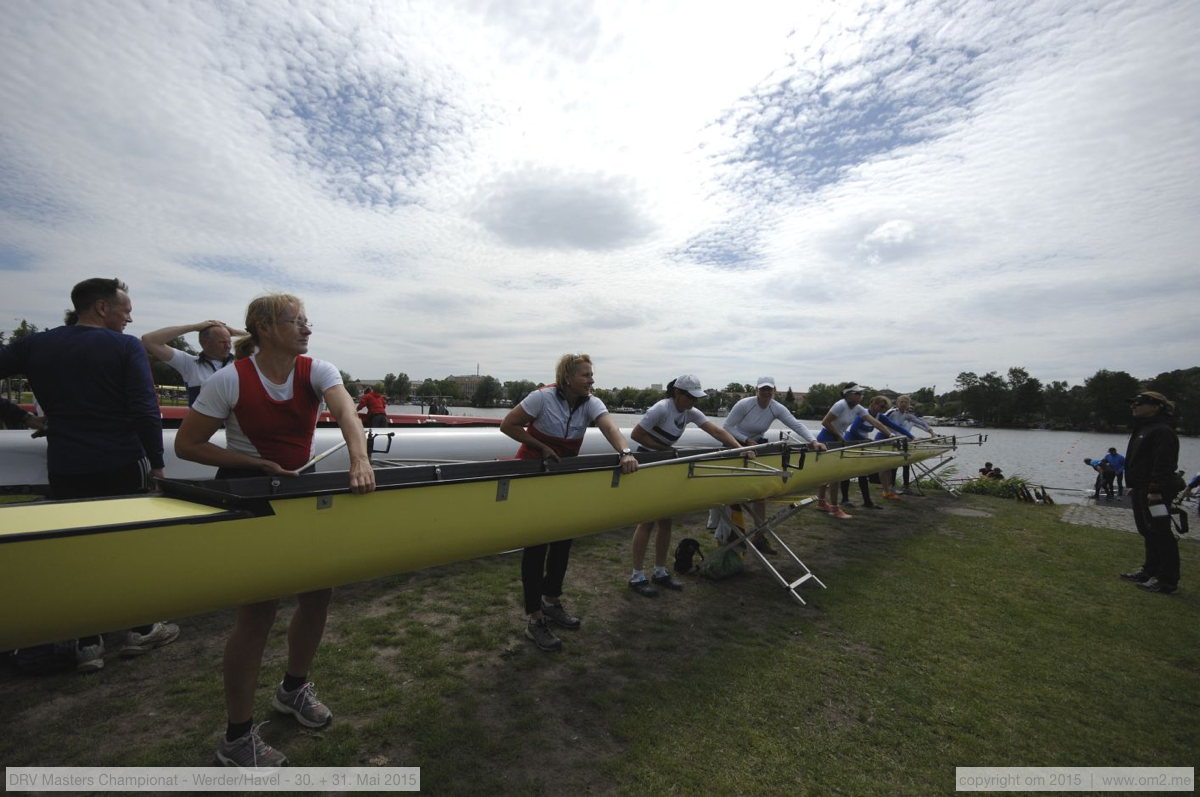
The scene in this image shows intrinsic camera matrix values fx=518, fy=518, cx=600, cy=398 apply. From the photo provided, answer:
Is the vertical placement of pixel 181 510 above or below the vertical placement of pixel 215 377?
below

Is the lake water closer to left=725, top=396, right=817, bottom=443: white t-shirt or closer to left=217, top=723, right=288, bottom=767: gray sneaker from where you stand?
left=725, top=396, right=817, bottom=443: white t-shirt

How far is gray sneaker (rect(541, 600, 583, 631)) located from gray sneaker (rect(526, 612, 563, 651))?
222 millimetres

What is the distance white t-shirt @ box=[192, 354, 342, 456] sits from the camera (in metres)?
1.99

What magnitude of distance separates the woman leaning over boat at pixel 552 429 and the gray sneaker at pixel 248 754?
60.7 inches

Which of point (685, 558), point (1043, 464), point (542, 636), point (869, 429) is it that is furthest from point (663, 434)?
point (1043, 464)

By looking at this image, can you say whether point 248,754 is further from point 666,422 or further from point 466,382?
point 466,382

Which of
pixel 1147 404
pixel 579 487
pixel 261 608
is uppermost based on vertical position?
pixel 1147 404

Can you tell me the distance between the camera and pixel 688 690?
→ 3.01 m

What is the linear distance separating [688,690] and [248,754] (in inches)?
85.3

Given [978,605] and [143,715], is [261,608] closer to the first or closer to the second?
[143,715]

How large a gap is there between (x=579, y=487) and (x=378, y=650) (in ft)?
5.41

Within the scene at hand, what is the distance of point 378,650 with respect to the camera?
3273 millimetres

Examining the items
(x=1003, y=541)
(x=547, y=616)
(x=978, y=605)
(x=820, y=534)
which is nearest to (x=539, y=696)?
(x=547, y=616)

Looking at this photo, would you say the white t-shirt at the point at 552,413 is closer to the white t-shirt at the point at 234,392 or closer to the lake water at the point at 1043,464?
the white t-shirt at the point at 234,392
